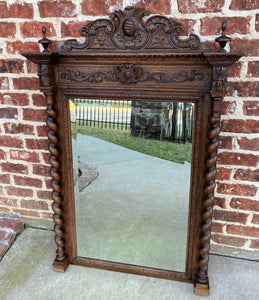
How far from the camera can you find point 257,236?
1.71 m

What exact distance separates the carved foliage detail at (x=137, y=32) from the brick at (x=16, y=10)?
1.33 feet

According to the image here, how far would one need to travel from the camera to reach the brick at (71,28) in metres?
1.50

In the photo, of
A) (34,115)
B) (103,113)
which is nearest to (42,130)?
(34,115)

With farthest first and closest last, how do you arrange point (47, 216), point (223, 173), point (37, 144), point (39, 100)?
point (47, 216) < point (37, 144) < point (39, 100) < point (223, 173)

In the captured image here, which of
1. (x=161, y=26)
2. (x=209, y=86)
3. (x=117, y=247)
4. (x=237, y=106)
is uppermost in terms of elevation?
(x=161, y=26)

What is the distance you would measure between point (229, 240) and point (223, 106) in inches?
34.0

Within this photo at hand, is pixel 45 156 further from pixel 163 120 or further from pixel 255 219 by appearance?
pixel 255 219

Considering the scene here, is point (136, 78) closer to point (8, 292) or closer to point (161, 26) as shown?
point (161, 26)

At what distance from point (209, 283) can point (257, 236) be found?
0.41 metres

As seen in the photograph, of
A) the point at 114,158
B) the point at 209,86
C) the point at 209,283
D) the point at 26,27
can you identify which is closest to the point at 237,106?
the point at 209,86

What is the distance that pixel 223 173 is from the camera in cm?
162

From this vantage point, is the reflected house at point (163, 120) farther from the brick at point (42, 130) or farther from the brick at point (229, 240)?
the brick at point (229, 240)

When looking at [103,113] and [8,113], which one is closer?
[103,113]

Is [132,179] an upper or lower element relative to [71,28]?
lower
